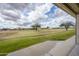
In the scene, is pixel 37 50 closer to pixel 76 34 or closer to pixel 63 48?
pixel 63 48

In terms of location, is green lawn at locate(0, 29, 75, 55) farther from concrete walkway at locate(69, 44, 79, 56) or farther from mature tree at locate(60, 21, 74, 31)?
concrete walkway at locate(69, 44, 79, 56)

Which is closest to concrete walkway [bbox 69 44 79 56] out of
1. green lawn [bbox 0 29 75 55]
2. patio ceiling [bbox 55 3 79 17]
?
green lawn [bbox 0 29 75 55]

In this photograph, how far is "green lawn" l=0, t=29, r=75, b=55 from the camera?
2594 mm

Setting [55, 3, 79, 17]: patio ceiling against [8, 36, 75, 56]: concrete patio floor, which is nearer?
[55, 3, 79, 17]: patio ceiling

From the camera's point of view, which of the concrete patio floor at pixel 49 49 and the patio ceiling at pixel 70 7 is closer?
the patio ceiling at pixel 70 7

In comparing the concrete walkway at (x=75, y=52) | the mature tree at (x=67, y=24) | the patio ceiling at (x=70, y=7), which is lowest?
the concrete walkway at (x=75, y=52)

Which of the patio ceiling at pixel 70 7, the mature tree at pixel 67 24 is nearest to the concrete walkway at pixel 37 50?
the mature tree at pixel 67 24

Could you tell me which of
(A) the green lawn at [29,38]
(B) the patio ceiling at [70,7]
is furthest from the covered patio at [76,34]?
(A) the green lawn at [29,38]

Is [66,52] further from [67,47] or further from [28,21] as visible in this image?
[28,21]

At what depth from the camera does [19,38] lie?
2.62m

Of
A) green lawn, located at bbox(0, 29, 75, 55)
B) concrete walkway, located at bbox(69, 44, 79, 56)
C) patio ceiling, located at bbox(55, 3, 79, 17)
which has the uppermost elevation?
patio ceiling, located at bbox(55, 3, 79, 17)

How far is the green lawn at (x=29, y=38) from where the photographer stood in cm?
259

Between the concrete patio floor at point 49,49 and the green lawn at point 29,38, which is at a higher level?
the green lawn at point 29,38

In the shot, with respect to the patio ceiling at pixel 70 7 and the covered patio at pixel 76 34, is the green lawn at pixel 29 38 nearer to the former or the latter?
the covered patio at pixel 76 34
